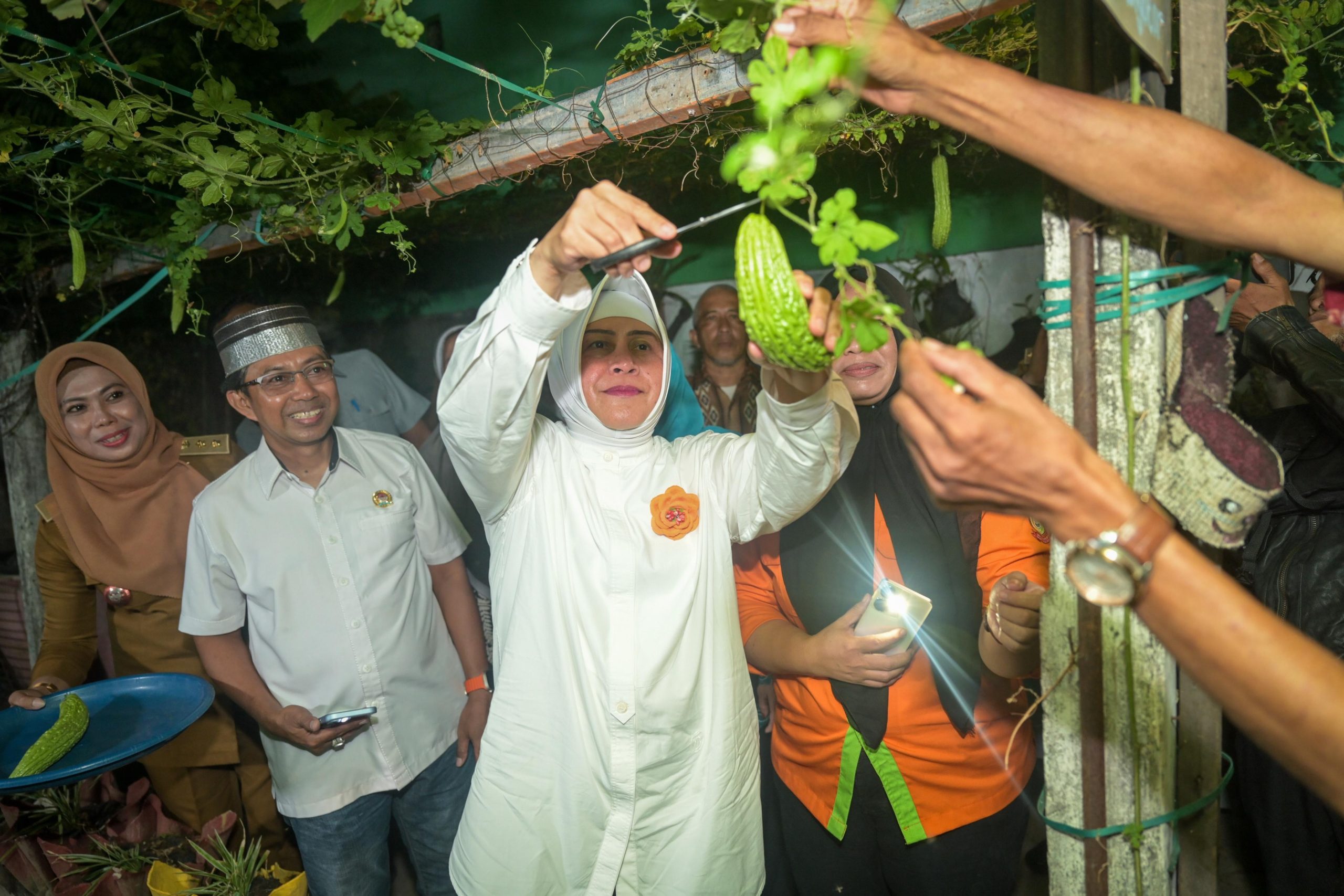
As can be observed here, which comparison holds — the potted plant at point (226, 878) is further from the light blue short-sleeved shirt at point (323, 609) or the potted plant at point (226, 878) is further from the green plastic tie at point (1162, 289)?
the green plastic tie at point (1162, 289)

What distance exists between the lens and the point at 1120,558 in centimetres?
100

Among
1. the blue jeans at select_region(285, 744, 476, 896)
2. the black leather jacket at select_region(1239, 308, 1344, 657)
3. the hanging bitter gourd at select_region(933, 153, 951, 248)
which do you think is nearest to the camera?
the black leather jacket at select_region(1239, 308, 1344, 657)

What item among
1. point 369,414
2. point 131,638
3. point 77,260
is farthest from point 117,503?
point 369,414

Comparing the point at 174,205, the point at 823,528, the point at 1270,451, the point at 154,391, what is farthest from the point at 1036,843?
the point at 154,391

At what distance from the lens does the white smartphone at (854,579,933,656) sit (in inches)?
79.5

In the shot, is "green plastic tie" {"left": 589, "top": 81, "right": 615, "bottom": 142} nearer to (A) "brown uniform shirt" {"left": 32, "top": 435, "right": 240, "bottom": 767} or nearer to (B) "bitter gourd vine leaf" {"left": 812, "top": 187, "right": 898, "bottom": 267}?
(B) "bitter gourd vine leaf" {"left": 812, "top": 187, "right": 898, "bottom": 267}

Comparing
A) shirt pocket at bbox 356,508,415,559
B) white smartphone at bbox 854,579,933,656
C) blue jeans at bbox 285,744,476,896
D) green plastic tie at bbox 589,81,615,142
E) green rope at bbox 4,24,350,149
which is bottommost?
blue jeans at bbox 285,744,476,896

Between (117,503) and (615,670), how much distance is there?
9.22 feet

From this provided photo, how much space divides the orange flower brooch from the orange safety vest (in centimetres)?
61

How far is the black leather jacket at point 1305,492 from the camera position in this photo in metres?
2.53

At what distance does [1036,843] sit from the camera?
3891 mm

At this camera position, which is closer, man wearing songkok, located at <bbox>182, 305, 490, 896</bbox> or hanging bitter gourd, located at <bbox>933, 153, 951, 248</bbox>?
hanging bitter gourd, located at <bbox>933, 153, 951, 248</bbox>

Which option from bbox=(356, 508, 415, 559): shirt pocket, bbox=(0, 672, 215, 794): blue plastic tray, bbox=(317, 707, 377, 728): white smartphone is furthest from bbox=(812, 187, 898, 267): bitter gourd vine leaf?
bbox=(0, 672, 215, 794): blue plastic tray

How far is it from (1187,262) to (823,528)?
1.31 meters
